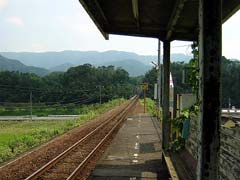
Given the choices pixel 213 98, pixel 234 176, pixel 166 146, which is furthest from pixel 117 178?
pixel 213 98

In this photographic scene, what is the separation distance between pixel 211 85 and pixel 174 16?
14.9 feet

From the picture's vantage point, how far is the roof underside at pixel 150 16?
8117 mm

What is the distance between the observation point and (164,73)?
11.6 m

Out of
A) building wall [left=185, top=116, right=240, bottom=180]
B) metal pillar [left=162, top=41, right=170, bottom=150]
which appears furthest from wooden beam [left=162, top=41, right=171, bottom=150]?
building wall [left=185, top=116, right=240, bottom=180]

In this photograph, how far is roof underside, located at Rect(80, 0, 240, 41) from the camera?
8.12 metres

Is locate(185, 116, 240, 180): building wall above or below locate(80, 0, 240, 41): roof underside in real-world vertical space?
below

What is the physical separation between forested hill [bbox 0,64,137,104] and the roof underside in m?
81.7

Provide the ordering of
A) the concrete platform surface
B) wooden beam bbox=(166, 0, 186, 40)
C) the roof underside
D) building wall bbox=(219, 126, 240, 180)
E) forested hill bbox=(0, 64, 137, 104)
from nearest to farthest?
1. building wall bbox=(219, 126, 240, 180)
2. wooden beam bbox=(166, 0, 186, 40)
3. the roof underside
4. the concrete platform surface
5. forested hill bbox=(0, 64, 137, 104)

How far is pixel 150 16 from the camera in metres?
9.60

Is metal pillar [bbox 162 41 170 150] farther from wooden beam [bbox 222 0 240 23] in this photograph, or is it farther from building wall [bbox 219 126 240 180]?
building wall [bbox 219 126 240 180]

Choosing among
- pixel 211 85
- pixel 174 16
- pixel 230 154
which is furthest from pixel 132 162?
pixel 211 85

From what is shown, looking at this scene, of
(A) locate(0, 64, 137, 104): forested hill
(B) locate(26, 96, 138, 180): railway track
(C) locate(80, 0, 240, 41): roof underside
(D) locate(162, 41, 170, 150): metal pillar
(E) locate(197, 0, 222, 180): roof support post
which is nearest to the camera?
(E) locate(197, 0, 222, 180): roof support post

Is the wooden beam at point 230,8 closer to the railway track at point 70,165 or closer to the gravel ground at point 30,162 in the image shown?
the railway track at point 70,165

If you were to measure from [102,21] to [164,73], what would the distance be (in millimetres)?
2200
